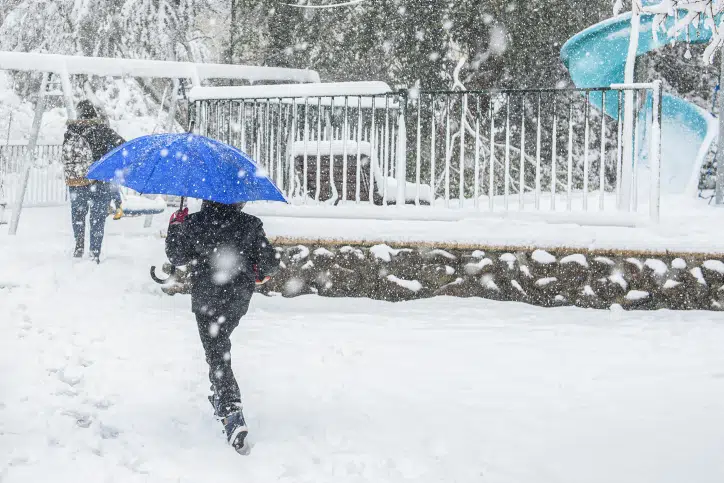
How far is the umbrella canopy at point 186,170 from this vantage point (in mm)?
4383

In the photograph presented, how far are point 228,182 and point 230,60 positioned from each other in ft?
42.1

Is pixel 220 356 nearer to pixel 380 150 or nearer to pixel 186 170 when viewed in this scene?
A: pixel 186 170

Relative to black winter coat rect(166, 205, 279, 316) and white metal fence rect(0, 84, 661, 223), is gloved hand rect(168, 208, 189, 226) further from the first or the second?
white metal fence rect(0, 84, 661, 223)

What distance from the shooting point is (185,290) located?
28.5 ft

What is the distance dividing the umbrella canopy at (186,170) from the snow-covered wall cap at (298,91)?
3961 millimetres

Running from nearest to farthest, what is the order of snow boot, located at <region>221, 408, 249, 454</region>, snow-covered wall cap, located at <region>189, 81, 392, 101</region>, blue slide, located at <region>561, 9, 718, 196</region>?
snow boot, located at <region>221, 408, 249, 454</region> → snow-covered wall cap, located at <region>189, 81, 392, 101</region> → blue slide, located at <region>561, 9, 718, 196</region>

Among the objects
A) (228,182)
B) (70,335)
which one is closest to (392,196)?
(70,335)

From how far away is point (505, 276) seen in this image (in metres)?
8.13

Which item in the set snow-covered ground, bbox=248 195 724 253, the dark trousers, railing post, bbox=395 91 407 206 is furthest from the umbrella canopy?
railing post, bbox=395 91 407 206

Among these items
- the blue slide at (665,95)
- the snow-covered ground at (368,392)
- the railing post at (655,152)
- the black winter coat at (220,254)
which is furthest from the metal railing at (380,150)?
the black winter coat at (220,254)

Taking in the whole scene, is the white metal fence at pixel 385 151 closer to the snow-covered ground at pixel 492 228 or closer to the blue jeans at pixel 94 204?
the snow-covered ground at pixel 492 228

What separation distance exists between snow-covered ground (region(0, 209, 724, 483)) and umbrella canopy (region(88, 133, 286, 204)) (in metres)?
1.32

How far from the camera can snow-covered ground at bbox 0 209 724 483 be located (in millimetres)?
4152

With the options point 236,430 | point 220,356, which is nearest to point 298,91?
point 220,356
